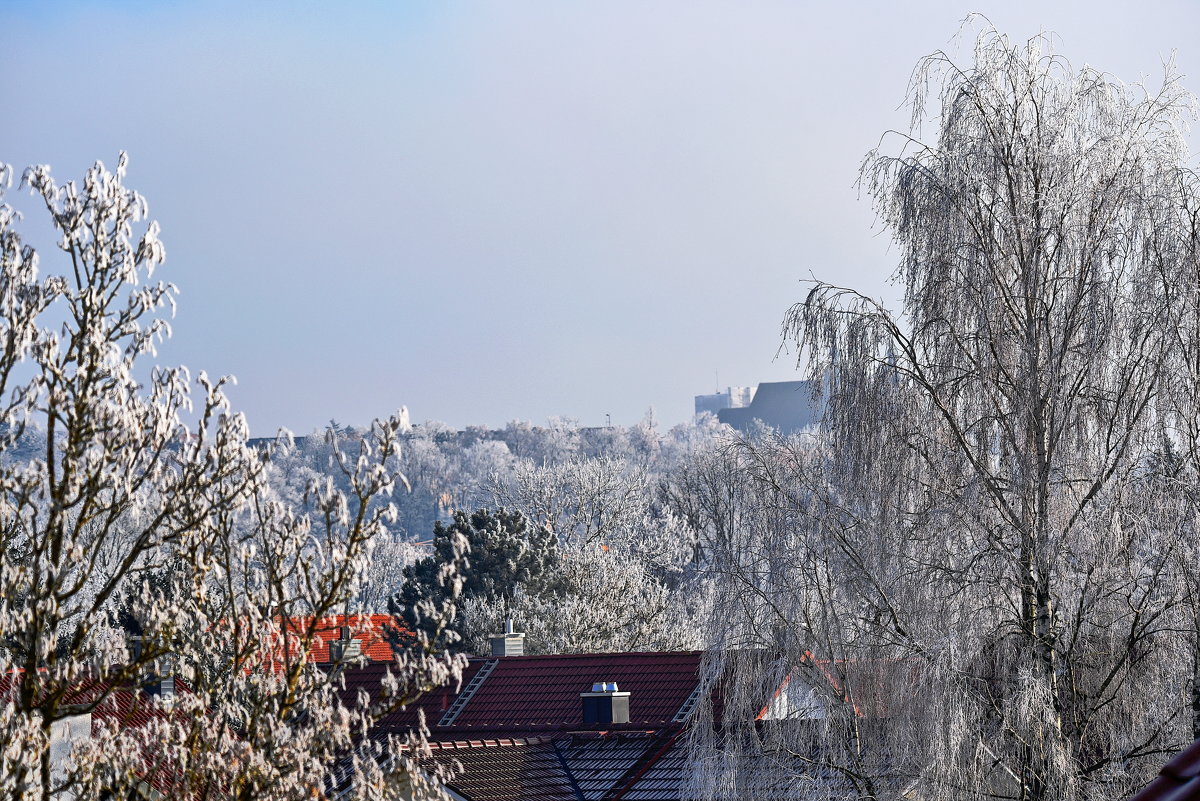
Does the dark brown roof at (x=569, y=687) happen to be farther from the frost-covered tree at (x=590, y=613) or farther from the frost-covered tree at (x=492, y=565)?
the frost-covered tree at (x=492, y=565)

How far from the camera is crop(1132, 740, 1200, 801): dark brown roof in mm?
2756

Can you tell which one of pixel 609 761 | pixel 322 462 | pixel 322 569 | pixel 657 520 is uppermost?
pixel 322 462

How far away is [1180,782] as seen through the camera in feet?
9.43

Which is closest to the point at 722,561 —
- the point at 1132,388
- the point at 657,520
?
the point at 1132,388

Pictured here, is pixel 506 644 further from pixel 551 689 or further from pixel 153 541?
pixel 153 541

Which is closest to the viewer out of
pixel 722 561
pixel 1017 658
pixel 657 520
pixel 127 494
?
pixel 127 494

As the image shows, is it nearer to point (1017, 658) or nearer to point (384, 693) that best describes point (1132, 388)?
point (1017, 658)

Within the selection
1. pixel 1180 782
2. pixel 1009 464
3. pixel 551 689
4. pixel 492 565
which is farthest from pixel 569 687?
pixel 1180 782

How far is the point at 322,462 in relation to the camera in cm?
11125

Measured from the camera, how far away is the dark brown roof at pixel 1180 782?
9.04ft

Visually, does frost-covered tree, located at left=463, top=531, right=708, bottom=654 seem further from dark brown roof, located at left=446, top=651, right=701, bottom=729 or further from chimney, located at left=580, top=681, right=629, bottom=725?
chimney, located at left=580, top=681, right=629, bottom=725

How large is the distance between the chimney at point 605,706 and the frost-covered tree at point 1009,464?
26.6 ft

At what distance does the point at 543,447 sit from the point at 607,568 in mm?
82551

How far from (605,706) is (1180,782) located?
722 inches
